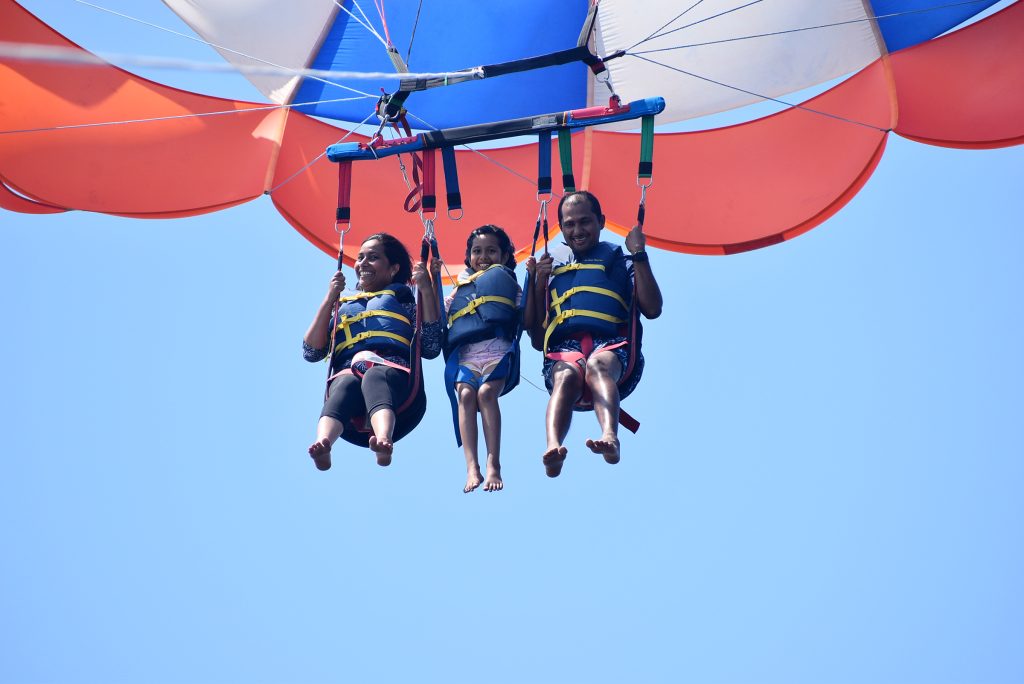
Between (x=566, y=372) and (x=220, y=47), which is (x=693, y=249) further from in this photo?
(x=220, y=47)

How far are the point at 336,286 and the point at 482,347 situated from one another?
67 cm

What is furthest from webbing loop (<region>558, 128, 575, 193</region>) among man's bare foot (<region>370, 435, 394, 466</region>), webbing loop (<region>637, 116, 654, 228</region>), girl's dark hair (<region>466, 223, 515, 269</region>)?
man's bare foot (<region>370, 435, 394, 466</region>)

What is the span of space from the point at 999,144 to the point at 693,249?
5.01 ft

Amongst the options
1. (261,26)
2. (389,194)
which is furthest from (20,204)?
(389,194)

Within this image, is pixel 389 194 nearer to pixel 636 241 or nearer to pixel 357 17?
pixel 357 17

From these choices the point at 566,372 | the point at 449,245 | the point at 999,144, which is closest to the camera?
the point at 566,372

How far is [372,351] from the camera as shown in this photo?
5.09 m

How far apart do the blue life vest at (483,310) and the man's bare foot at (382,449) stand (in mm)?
665

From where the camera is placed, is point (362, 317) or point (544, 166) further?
point (362, 317)

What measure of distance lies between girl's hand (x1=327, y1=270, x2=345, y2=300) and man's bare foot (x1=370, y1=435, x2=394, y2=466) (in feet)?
2.76

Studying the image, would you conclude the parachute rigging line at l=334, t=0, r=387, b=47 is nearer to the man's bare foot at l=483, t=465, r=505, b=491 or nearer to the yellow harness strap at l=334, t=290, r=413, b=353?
the yellow harness strap at l=334, t=290, r=413, b=353

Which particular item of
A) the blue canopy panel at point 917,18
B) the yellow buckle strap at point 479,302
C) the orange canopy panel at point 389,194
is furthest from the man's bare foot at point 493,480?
the blue canopy panel at point 917,18

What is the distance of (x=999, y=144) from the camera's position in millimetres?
5840

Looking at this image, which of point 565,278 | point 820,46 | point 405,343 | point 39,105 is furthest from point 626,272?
point 39,105
